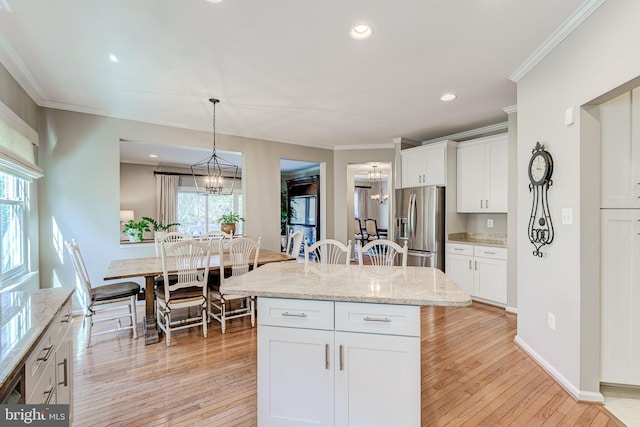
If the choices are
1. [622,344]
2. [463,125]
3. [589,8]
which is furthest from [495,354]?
[463,125]

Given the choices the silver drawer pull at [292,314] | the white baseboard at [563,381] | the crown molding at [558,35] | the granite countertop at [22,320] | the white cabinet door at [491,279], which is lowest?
the white baseboard at [563,381]

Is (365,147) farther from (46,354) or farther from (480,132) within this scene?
(46,354)

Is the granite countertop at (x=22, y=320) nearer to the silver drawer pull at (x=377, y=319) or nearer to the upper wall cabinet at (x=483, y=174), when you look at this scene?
the silver drawer pull at (x=377, y=319)

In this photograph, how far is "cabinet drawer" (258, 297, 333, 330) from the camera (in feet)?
5.41

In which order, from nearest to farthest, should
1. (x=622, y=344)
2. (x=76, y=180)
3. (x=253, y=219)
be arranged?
(x=622, y=344)
(x=76, y=180)
(x=253, y=219)

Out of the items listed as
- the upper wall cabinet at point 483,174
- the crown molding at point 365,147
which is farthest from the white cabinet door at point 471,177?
the crown molding at point 365,147

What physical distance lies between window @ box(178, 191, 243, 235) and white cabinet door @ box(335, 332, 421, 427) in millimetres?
7079

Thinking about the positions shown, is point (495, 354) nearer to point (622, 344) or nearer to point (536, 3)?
point (622, 344)

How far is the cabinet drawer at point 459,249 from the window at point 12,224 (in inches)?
207

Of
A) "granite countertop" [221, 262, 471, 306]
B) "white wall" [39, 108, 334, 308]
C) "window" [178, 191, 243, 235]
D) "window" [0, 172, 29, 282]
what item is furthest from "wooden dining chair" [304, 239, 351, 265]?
"window" [178, 191, 243, 235]

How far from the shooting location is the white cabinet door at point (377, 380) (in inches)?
61.4

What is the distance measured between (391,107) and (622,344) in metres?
3.12

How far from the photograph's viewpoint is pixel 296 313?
1680 millimetres

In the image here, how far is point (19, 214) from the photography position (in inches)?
125
